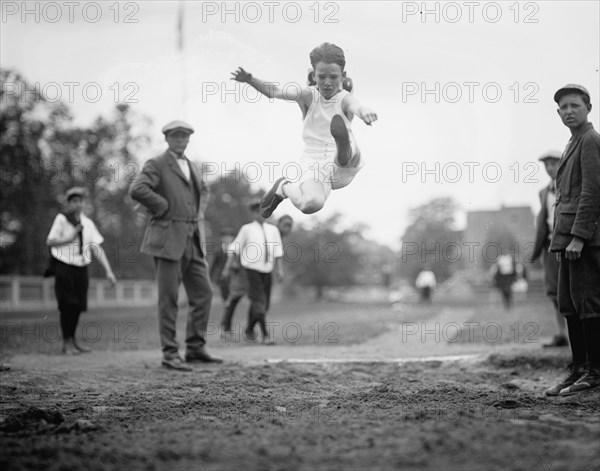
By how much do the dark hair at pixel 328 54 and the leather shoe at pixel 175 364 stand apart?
3611mm

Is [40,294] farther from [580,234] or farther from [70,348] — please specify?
[580,234]

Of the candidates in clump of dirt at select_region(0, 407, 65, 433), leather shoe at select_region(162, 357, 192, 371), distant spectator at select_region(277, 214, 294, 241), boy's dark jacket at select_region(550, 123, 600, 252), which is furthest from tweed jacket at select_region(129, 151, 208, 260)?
boy's dark jacket at select_region(550, 123, 600, 252)

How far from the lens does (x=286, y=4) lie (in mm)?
8008

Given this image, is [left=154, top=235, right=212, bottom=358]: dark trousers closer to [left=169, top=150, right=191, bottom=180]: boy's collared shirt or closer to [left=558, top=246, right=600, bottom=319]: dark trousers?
[left=169, top=150, right=191, bottom=180]: boy's collared shirt

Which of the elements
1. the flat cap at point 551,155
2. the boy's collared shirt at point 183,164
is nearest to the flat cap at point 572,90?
Result: the flat cap at point 551,155

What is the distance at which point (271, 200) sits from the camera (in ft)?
21.0

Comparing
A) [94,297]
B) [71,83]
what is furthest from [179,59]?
[94,297]

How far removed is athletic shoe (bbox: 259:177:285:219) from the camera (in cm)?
640

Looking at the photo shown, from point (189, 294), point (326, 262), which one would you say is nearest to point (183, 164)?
point (189, 294)

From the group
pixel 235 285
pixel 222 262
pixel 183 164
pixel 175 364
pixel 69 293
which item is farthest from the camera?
pixel 222 262

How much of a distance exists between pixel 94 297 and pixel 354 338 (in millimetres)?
26776

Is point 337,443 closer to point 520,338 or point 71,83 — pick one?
point 71,83

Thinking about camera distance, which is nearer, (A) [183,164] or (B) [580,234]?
(B) [580,234]

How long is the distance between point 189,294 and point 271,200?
267cm
